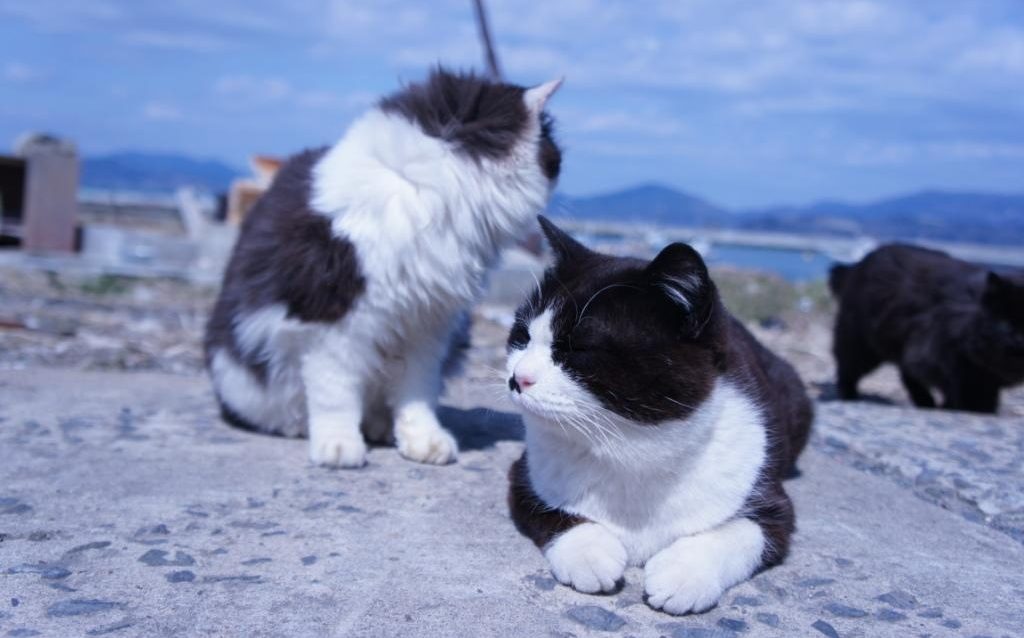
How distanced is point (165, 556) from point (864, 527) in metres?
1.96

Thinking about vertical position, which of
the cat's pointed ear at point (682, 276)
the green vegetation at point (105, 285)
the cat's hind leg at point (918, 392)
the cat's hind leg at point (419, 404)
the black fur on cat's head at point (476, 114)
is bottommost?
the green vegetation at point (105, 285)

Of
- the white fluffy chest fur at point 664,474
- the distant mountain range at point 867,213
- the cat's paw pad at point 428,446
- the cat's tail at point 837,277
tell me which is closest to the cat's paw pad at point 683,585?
the white fluffy chest fur at point 664,474

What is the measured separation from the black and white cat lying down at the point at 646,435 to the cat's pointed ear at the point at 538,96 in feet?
→ 3.51

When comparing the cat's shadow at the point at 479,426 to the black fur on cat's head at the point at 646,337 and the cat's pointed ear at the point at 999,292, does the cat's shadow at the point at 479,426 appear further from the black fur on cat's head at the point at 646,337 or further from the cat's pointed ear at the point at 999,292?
the cat's pointed ear at the point at 999,292

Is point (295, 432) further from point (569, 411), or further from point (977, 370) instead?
point (977, 370)

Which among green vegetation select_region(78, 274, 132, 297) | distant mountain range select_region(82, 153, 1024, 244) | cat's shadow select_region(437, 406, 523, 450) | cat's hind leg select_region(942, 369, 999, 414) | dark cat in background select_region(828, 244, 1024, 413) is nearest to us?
cat's shadow select_region(437, 406, 523, 450)

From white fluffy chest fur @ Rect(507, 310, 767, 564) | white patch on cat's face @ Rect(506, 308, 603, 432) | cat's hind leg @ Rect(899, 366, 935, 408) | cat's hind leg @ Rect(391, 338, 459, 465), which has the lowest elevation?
cat's hind leg @ Rect(899, 366, 935, 408)

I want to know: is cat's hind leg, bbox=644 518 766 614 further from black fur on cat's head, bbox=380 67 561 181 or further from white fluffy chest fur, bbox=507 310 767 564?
black fur on cat's head, bbox=380 67 561 181

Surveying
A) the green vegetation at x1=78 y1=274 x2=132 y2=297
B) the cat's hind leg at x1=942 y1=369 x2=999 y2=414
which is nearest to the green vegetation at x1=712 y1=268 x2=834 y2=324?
the cat's hind leg at x1=942 y1=369 x2=999 y2=414

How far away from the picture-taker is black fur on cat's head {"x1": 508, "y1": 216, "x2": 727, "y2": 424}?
200 centimetres

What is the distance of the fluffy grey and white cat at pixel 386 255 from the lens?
9.63 feet

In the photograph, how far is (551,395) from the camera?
2.03m

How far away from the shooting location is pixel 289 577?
6.70 feet

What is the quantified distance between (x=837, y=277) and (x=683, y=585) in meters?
5.05
